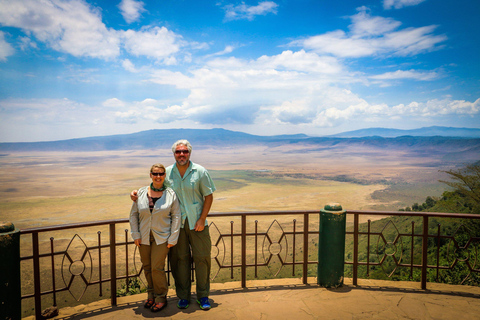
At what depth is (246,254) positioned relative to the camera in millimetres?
A: 27047

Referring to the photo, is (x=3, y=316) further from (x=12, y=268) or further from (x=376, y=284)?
(x=376, y=284)

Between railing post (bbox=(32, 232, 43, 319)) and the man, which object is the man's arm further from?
railing post (bbox=(32, 232, 43, 319))

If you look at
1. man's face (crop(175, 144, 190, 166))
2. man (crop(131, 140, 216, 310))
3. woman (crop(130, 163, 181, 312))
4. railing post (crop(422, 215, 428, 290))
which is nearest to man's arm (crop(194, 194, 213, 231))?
man (crop(131, 140, 216, 310))

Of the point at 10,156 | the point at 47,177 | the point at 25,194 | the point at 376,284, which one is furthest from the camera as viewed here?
the point at 10,156

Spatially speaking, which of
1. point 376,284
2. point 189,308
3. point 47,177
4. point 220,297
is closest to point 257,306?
point 220,297

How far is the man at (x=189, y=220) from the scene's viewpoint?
3.67 metres

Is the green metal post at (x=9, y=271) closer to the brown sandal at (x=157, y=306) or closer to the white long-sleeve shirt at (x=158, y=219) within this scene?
the white long-sleeve shirt at (x=158, y=219)

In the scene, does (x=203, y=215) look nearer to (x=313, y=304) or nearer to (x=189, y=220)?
(x=189, y=220)

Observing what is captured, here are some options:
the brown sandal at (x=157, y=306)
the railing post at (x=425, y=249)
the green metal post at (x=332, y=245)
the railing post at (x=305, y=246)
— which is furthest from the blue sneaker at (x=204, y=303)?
the railing post at (x=425, y=249)

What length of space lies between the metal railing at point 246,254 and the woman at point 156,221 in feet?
0.66

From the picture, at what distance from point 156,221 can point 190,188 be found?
1.70 ft

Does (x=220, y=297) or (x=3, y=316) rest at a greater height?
(x=3, y=316)

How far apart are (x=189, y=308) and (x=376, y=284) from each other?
2.66m

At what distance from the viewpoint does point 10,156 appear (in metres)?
186
